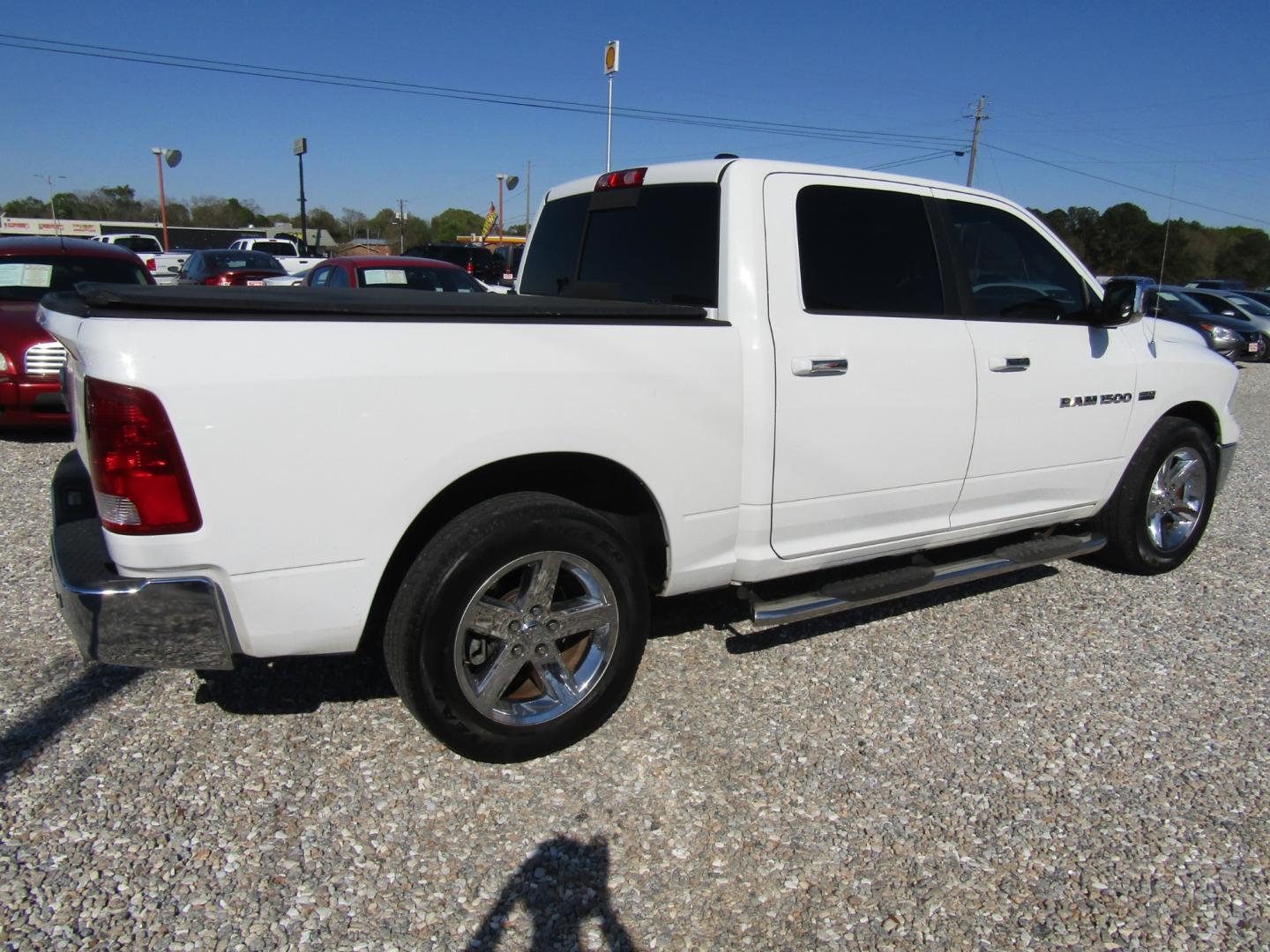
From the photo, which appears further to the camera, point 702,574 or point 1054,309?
Answer: point 1054,309

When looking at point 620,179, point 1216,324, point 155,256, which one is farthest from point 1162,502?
point 155,256

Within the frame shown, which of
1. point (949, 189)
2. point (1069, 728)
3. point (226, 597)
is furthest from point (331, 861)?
point (949, 189)

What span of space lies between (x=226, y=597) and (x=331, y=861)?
792 millimetres

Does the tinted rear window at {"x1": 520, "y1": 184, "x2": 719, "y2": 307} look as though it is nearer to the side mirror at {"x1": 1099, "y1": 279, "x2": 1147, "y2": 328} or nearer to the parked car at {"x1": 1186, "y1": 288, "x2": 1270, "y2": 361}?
the side mirror at {"x1": 1099, "y1": 279, "x2": 1147, "y2": 328}

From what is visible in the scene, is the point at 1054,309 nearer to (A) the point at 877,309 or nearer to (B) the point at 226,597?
(A) the point at 877,309

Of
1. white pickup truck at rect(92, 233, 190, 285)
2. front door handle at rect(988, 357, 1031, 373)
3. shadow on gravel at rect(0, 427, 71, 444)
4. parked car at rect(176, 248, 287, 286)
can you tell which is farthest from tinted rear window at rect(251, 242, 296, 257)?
front door handle at rect(988, 357, 1031, 373)

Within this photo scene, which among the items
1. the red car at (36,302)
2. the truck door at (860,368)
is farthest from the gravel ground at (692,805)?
the red car at (36,302)

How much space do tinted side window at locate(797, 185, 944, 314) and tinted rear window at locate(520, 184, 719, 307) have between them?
377mm

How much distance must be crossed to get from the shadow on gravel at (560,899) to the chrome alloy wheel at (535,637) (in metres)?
0.50

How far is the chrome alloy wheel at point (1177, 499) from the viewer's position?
15.9 feet

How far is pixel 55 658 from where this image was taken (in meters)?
3.69

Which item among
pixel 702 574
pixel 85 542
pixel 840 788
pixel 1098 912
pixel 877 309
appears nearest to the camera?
pixel 1098 912

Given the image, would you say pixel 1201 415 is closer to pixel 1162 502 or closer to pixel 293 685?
pixel 1162 502

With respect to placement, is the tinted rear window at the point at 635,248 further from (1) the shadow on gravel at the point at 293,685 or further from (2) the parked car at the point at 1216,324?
(2) the parked car at the point at 1216,324
